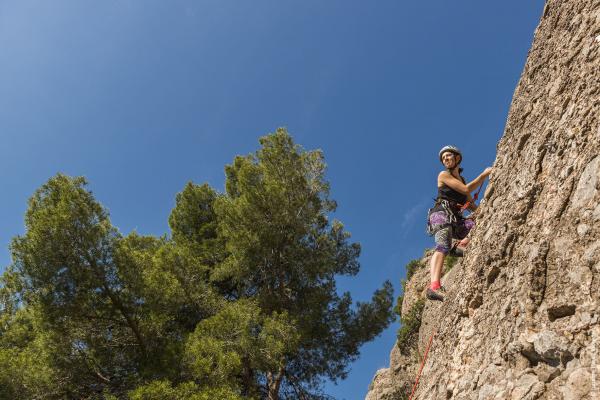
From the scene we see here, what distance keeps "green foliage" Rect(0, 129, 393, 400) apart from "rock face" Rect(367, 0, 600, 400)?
17.1 feet

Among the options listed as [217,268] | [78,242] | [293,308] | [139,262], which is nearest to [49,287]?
[78,242]

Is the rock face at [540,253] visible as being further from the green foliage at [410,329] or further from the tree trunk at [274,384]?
the green foliage at [410,329]

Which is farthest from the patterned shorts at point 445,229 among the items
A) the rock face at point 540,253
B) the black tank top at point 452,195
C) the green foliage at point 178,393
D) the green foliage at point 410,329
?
the green foliage at point 410,329

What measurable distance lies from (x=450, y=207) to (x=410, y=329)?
32.8 ft

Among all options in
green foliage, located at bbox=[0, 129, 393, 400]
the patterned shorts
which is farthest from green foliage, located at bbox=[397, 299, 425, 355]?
the patterned shorts

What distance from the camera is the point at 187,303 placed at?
1038cm

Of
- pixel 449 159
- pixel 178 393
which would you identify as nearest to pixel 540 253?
pixel 449 159

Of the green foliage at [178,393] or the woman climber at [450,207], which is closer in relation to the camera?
the woman climber at [450,207]

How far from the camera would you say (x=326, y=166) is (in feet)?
43.0

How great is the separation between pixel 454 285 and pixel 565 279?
1.73m

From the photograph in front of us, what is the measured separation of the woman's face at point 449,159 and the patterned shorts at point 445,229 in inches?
19.3

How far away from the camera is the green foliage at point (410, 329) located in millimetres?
13383

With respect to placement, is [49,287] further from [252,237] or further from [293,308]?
[293,308]

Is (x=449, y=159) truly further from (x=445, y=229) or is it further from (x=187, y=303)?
(x=187, y=303)
